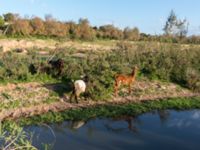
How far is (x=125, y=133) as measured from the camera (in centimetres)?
1456

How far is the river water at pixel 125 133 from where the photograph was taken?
1302 cm

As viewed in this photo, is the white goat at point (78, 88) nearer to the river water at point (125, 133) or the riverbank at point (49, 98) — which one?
the riverbank at point (49, 98)

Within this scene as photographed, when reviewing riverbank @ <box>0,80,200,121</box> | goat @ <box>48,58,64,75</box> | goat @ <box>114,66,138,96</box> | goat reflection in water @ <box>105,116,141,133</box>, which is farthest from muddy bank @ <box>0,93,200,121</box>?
goat @ <box>48,58,64,75</box>

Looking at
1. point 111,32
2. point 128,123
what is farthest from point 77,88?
point 111,32

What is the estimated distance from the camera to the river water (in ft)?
42.7

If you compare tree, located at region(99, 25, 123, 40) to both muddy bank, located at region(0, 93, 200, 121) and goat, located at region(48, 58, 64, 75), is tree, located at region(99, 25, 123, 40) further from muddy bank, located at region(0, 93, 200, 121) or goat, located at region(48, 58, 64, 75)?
muddy bank, located at region(0, 93, 200, 121)

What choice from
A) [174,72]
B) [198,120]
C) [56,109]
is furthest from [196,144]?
[174,72]

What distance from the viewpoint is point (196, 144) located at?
44.7ft

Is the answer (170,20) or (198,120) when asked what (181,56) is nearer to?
(198,120)

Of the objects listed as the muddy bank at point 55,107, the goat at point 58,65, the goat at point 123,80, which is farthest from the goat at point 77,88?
the goat at point 58,65

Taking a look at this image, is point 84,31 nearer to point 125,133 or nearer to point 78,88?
point 78,88

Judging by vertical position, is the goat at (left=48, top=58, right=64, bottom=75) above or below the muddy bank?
above

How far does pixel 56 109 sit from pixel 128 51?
26.0 ft

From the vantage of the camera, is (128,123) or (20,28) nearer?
(128,123)
